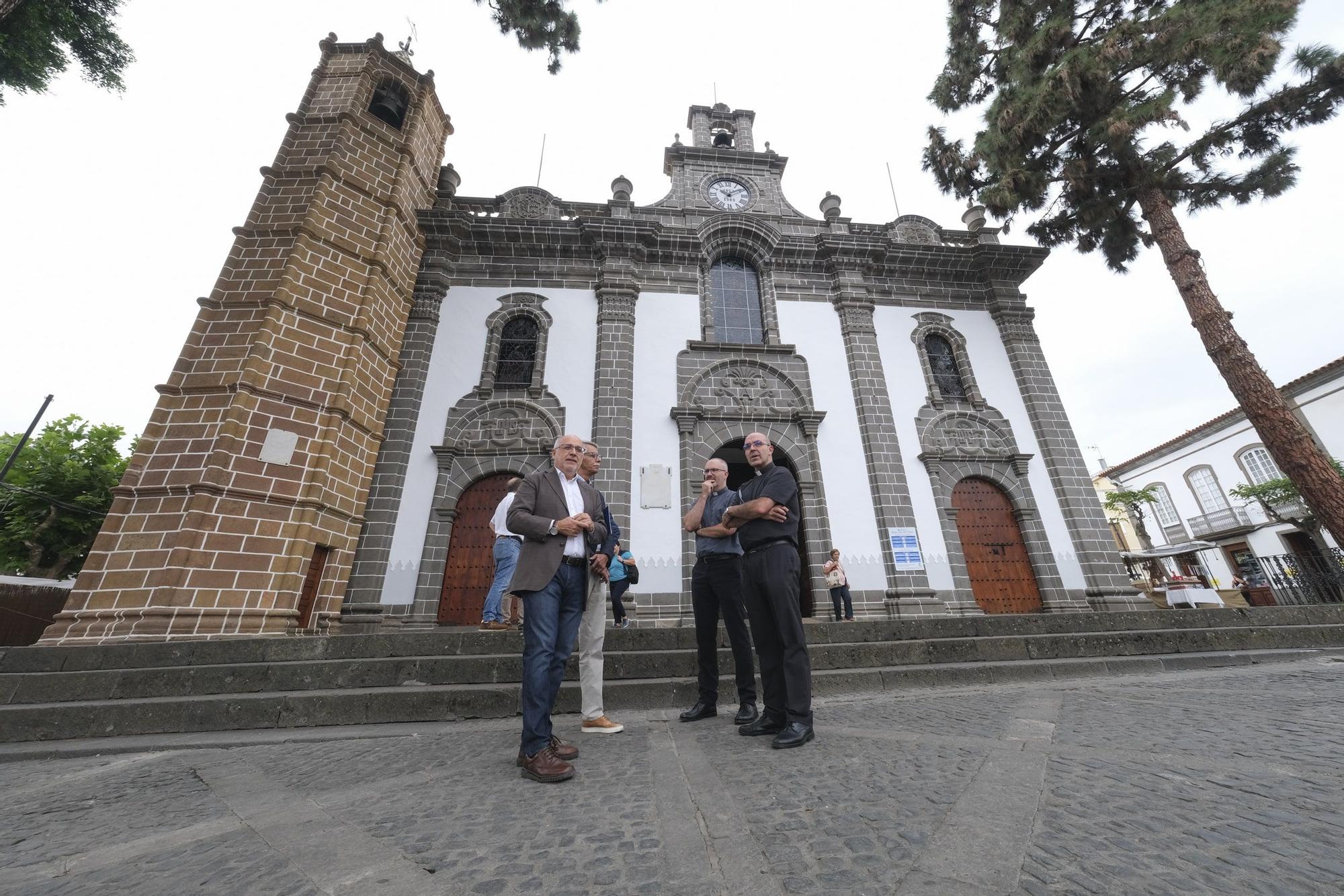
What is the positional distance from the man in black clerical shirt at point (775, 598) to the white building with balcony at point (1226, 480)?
21.6 metres

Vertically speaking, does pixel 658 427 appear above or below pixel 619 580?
above

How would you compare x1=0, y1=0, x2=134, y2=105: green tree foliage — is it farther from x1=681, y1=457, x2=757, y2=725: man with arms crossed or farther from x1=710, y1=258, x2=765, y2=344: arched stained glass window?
x1=681, y1=457, x2=757, y2=725: man with arms crossed

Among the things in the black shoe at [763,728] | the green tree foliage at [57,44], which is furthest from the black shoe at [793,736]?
the green tree foliage at [57,44]

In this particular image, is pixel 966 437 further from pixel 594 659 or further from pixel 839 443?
pixel 594 659

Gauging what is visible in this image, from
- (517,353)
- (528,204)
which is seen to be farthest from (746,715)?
(528,204)

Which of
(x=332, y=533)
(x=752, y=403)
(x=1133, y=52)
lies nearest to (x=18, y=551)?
(x=332, y=533)

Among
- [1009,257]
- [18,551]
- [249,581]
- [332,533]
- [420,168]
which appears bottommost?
[249,581]

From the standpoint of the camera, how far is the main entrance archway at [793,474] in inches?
358

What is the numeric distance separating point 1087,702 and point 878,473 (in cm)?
601

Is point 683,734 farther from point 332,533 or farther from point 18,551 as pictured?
point 18,551

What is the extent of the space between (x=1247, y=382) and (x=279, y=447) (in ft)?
50.4

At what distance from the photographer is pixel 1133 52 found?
29.1ft

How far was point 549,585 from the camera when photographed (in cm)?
285

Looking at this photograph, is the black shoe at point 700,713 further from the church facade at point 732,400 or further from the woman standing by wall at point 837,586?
the woman standing by wall at point 837,586
